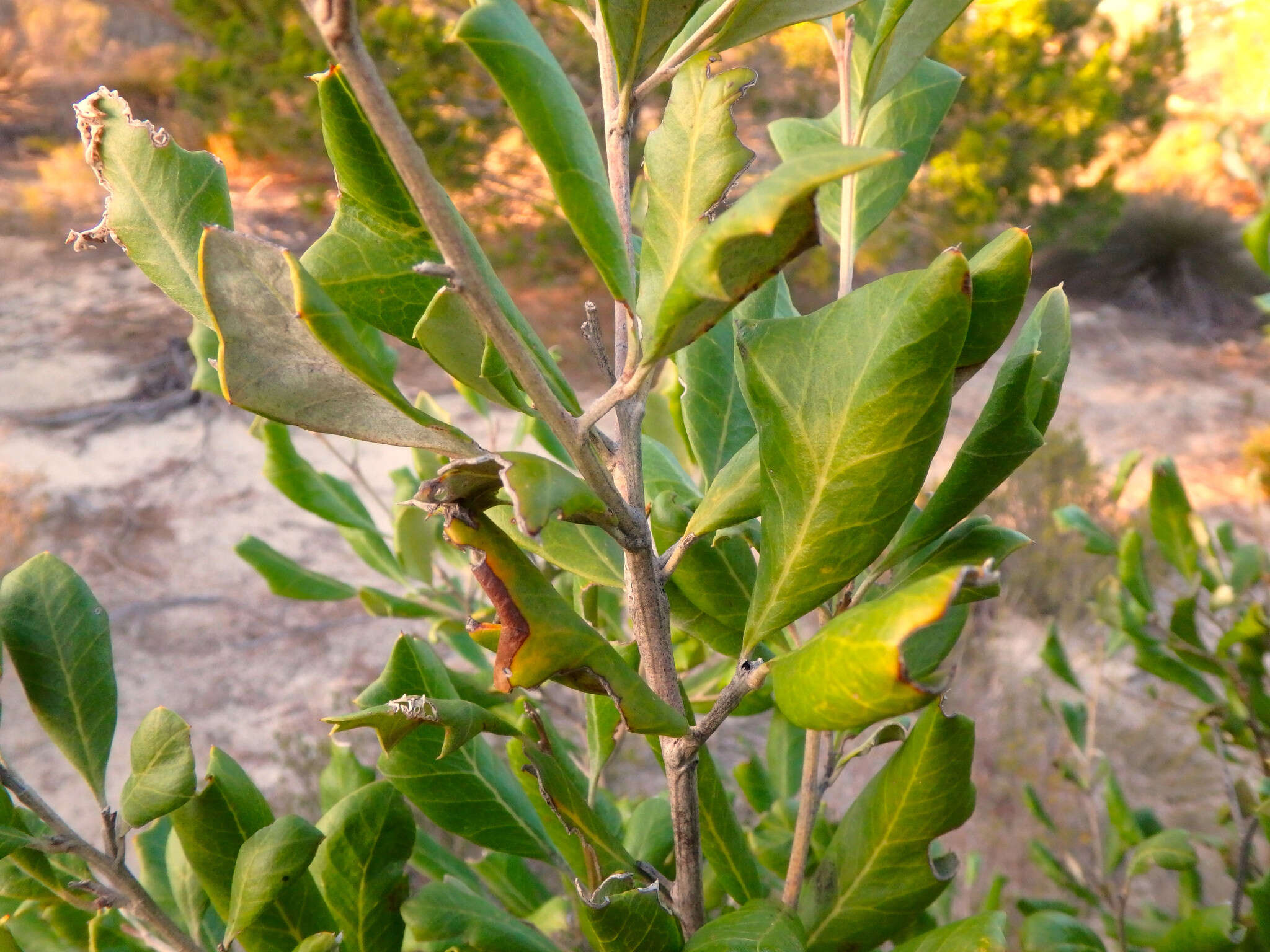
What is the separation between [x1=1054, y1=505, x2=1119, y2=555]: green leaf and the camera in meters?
1.15

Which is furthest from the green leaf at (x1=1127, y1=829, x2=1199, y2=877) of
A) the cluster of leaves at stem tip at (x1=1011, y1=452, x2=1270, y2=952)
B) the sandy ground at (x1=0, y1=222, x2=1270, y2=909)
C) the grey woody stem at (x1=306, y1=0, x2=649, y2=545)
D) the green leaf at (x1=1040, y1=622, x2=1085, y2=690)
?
the sandy ground at (x1=0, y1=222, x2=1270, y2=909)

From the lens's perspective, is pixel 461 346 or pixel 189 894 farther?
pixel 189 894

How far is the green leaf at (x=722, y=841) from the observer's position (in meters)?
0.60

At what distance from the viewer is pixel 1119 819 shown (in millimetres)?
1166

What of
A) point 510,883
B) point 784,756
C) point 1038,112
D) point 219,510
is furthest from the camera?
point 1038,112

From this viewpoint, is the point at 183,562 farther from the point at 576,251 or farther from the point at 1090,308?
the point at 1090,308

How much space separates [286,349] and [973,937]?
0.42 metres

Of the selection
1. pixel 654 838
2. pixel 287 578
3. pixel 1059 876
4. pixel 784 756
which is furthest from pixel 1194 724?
pixel 287 578

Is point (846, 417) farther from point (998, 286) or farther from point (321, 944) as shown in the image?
point (321, 944)

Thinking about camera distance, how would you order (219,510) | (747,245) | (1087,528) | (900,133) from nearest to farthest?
(747,245) → (900,133) → (1087,528) → (219,510)

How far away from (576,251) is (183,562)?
10.4 feet

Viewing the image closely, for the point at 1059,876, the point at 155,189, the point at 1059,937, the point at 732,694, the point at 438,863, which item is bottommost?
the point at 1059,876

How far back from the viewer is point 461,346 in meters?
0.38

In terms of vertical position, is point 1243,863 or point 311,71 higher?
point 311,71
